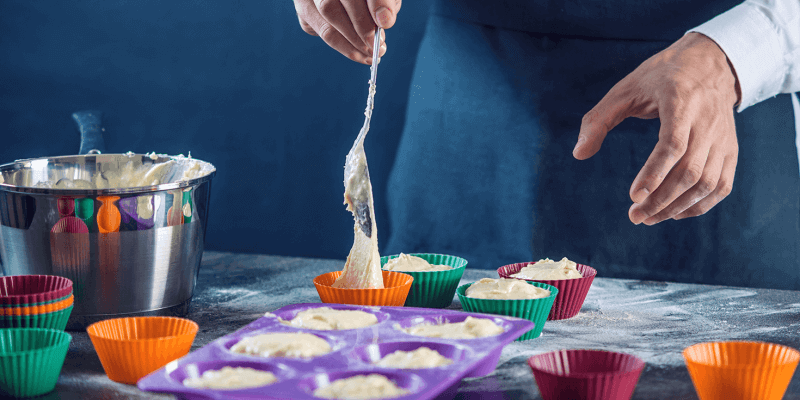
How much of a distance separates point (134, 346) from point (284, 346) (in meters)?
0.22

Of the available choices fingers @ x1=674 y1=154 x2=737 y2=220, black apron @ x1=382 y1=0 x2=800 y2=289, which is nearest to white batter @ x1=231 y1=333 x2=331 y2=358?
fingers @ x1=674 y1=154 x2=737 y2=220

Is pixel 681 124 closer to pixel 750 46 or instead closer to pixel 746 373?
pixel 750 46

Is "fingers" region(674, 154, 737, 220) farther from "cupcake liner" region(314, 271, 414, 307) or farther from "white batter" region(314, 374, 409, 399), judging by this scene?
"white batter" region(314, 374, 409, 399)

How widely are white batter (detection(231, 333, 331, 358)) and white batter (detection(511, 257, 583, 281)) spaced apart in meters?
0.56

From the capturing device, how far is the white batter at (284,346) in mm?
1065

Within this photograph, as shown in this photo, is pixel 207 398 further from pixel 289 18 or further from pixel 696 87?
pixel 289 18

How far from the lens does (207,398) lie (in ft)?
3.03

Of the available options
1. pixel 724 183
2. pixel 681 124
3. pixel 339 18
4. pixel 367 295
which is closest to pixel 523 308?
pixel 367 295

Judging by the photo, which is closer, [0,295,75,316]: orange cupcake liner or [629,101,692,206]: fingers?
[0,295,75,316]: orange cupcake liner

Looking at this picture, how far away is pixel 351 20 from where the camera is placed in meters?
1.59

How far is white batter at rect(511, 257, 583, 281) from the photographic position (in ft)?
4.91

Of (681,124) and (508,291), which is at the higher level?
(681,124)

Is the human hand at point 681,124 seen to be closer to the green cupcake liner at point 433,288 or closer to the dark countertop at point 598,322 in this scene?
the dark countertop at point 598,322

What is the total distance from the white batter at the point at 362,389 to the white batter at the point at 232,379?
0.27 ft
